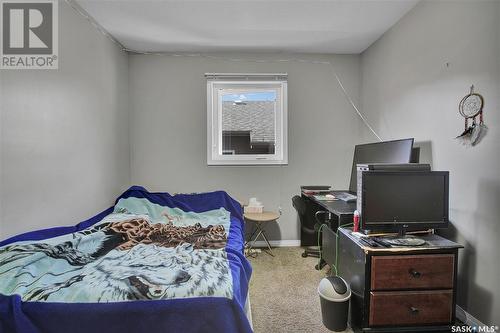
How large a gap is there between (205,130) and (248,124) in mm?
618

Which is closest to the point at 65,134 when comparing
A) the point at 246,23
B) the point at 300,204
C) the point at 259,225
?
the point at 246,23

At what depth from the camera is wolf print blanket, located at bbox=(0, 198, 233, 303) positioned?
119cm

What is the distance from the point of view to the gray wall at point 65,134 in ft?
5.53

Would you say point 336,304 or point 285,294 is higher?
point 336,304

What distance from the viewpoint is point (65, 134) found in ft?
7.08

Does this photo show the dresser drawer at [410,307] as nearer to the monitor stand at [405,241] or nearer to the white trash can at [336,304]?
the white trash can at [336,304]

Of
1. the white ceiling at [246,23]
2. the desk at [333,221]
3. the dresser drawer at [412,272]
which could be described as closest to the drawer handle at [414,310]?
the dresser drawer at [412,272]

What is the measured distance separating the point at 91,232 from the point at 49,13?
5.97 ft

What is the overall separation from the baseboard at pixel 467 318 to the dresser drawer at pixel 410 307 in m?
0.28

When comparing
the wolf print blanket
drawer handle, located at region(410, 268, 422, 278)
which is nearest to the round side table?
the wolf print blanket

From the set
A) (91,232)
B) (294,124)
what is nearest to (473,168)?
(294,124)

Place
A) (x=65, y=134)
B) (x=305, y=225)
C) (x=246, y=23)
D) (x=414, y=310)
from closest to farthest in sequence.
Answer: (x=414, y=310), (x=65, y=134), (x=246, y=23), (x=305, y=225)

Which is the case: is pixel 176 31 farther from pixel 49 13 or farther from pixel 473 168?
pixel 473 168

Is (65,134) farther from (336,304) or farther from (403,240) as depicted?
(403,240)
